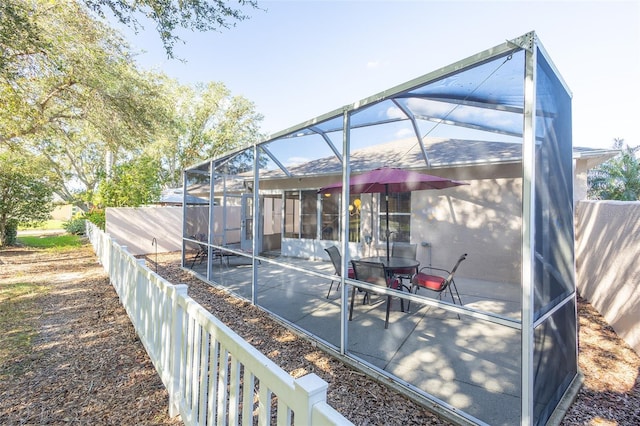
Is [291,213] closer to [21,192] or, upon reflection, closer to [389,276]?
[389,276]

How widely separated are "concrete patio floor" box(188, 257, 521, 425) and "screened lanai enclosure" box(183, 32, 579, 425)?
0.07ft

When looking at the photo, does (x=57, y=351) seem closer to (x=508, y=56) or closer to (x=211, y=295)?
(x=211, y=295)

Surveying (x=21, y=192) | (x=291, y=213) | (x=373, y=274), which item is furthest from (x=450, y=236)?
(x=21, y=192)

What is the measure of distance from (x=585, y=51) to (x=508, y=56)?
7446mm

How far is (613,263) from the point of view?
4297 millimetres

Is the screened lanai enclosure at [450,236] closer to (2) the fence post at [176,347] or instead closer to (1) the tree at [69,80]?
(2) the fence post at [176,347]

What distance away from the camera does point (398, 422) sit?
7.86 ft

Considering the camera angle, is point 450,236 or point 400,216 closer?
point 450,236

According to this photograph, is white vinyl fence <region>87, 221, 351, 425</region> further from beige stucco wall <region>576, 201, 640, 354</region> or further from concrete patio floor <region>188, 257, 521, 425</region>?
beige stucco wall <region>576, 201, 640, 354</region>

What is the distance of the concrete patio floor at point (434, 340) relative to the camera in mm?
2709

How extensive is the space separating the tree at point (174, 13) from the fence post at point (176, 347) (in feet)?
14.6

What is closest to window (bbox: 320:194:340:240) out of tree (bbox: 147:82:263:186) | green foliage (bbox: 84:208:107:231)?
green foliage (bbox: 84:208:107:231)

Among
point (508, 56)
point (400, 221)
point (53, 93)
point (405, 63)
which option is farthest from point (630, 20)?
point (53, 93)

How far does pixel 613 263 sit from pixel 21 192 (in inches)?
738
